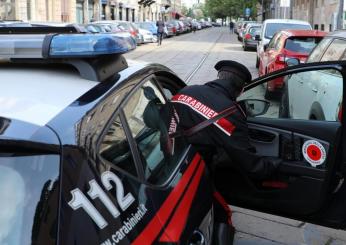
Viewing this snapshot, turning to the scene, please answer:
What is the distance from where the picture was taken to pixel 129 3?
66.8 m

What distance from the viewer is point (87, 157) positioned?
169 cm

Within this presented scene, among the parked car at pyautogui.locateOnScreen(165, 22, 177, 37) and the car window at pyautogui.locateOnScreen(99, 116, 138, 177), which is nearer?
the car window at pyautogui.locateOnScreen(99, 116, 138, 177)

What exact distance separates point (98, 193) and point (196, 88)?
1.60m

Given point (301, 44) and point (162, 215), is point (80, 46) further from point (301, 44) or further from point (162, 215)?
point (301, 44)

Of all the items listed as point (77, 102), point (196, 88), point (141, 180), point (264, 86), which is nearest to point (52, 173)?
point (77, 102)

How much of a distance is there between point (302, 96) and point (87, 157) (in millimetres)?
3653

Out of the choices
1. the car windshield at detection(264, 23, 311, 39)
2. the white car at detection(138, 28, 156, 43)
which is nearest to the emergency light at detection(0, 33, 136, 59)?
the car windshield at detection(264, 23, 311, 39)

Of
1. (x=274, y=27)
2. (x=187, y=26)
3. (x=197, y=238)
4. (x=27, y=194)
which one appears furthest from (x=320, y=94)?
(x=187, y=26)

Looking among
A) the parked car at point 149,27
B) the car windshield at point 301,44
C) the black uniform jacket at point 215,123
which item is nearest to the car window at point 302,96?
the black uniform jacket at point 215,123

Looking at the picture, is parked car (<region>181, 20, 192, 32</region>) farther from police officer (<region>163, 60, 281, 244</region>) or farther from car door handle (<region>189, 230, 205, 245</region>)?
car door handle (<region>189, 230, 205, 245</region>)

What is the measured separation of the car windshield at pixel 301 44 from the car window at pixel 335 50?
645 cm

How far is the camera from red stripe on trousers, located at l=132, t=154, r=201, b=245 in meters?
1.79

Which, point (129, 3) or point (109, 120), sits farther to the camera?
point (129, 3)

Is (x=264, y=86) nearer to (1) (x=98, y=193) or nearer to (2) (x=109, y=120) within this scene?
(2) (x=109, y=120)
